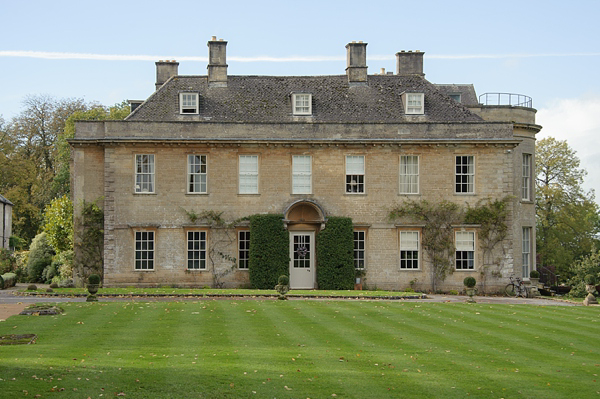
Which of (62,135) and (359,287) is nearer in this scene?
(359,287)

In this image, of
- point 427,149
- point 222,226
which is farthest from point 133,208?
point 427,149

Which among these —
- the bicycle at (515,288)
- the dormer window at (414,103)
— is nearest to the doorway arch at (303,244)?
the dormer window at (414,103)

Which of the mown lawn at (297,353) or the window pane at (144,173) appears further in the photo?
the window pane at (144,173)

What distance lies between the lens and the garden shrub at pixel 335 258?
111 feet

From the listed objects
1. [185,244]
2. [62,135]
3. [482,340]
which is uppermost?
[62,135]

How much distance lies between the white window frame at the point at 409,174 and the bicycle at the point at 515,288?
5.95 meters

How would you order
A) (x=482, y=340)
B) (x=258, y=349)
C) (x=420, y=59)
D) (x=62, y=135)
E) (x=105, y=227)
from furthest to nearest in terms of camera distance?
1. (x=62, y=135)
2. (x=420, y=59)
3. (x=105, y=227)
4. (x=482, y=340)
5. (x=258, y=349)

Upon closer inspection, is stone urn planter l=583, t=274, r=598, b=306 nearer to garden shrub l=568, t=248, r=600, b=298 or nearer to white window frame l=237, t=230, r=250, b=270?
garden shrub l=568, t=248, r=600, b=298

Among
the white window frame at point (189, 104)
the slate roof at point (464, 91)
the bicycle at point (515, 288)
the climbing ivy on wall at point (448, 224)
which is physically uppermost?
the slate roof at point (464, 91)

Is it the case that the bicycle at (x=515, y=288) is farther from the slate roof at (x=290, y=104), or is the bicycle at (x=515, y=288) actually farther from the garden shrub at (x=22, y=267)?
the garden shrub at (x=22, y=267)

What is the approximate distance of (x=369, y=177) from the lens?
34.7 m

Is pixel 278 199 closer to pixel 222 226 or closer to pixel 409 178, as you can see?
pixel 222 226

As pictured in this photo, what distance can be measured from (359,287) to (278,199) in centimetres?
543

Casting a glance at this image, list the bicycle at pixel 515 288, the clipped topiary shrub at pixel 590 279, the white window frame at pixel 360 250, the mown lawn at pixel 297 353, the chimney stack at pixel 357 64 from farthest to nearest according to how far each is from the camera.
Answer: the chimney stack at pixel 357 64, the white window frame at pixel 360 250, the bicycle at pixel 515 288, the clipped topiary shrub at pixel 590 279, the mown lawn at pixel 297 353
